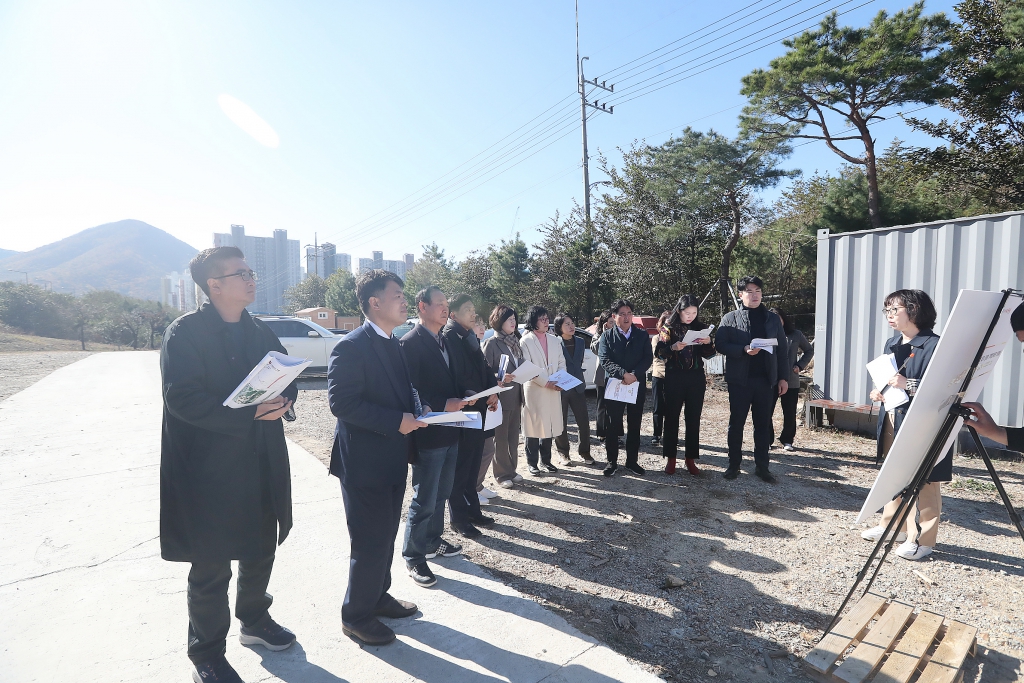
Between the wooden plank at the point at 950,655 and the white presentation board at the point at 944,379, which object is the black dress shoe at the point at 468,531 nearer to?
the white presentation board at the point at 944,379

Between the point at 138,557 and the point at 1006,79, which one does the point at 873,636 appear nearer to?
the point at 138,557

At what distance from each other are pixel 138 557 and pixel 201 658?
5.68ft

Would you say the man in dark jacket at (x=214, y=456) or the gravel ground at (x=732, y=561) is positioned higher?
the man in dark jacket at (x=214, y=456)

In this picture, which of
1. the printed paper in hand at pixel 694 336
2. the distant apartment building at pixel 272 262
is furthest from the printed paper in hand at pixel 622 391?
Result: the distant apartment building at pixel 272 262

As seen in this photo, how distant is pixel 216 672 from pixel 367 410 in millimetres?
1260

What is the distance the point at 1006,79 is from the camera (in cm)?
1221

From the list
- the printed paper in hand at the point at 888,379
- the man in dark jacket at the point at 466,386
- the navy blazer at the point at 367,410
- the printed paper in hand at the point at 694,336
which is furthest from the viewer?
the printed paper in hand at the point at 694,336

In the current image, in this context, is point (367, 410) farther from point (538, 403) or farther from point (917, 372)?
point (917, 372)

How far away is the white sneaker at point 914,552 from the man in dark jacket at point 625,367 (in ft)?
7.59

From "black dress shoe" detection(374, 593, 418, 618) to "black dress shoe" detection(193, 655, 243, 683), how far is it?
682mm

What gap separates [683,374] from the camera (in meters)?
5.30

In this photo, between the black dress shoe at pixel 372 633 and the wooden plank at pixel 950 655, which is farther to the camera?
the black dress shoe at pixel 372 633

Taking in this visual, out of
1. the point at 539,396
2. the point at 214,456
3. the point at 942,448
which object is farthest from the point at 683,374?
the point at 214,456

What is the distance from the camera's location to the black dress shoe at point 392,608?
2750 millimetres
